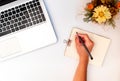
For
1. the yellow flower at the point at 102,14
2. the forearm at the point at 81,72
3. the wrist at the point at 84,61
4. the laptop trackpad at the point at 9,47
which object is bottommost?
the forearm at the point at 81,72

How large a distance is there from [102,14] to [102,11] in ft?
0.04

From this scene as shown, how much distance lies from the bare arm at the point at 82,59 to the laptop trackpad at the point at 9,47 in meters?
0.24

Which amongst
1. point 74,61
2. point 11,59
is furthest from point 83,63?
point 11,59

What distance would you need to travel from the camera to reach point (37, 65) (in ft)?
3.43

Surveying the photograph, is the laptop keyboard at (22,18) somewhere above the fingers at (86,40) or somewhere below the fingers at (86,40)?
above

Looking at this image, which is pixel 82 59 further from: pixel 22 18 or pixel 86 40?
pixel 22 18

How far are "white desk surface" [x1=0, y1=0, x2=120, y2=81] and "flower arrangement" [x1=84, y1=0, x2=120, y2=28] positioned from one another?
0.03 meters

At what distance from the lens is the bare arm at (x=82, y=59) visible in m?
1.02

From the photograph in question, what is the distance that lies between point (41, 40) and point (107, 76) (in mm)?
297

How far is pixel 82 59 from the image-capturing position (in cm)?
101

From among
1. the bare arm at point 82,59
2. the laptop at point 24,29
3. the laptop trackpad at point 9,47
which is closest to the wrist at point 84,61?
the bare arm at point 82,59

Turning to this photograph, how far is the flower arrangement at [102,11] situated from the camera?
1.00 metres

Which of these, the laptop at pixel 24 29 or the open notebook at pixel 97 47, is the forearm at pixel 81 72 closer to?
the open notebook at pixel 97 47

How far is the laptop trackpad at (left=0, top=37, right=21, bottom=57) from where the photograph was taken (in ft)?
3.37
